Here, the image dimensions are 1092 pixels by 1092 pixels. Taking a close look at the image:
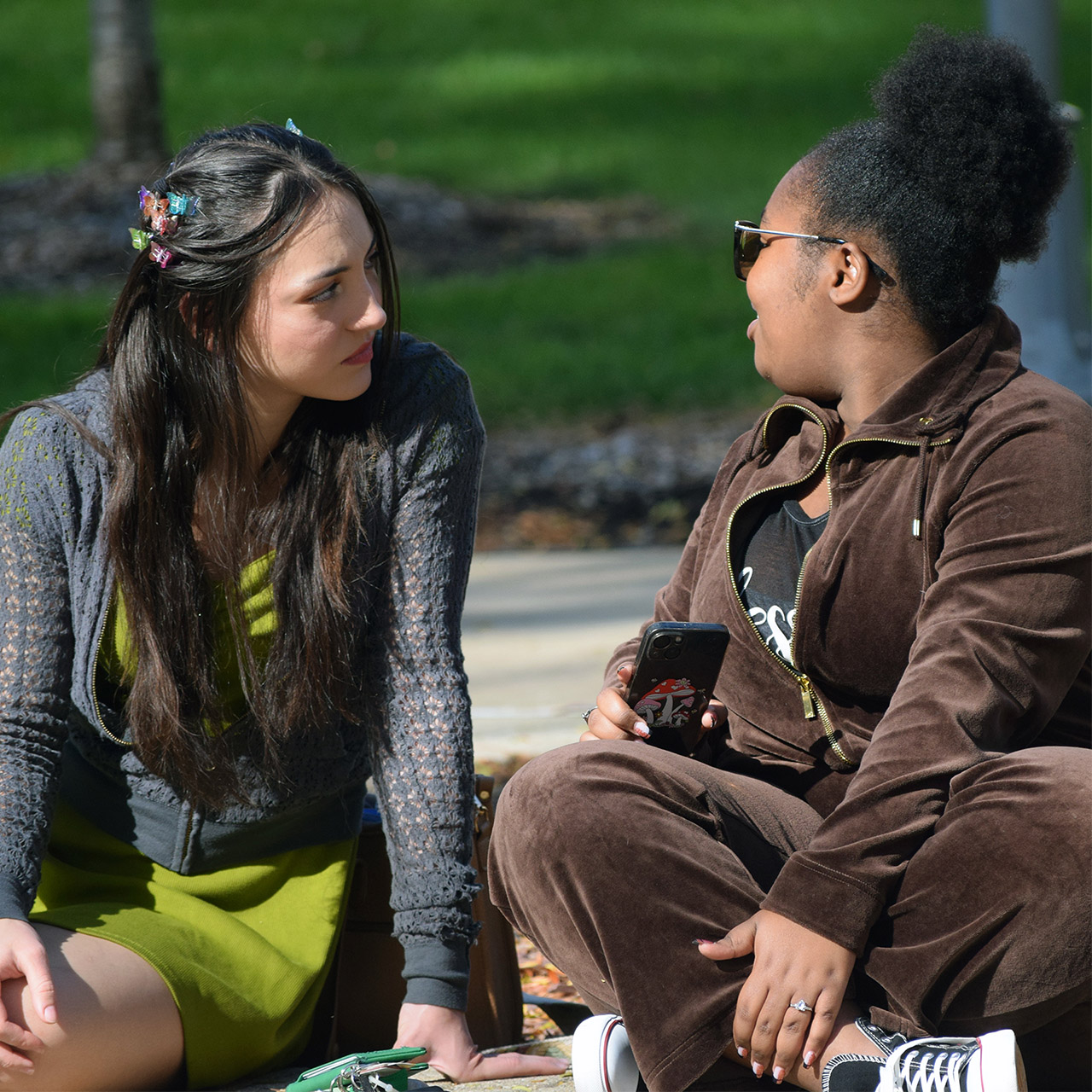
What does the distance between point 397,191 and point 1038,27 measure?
439 inches

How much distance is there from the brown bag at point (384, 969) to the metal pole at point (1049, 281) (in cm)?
555

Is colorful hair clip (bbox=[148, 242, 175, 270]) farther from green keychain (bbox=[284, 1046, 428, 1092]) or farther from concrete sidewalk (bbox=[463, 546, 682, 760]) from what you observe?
concrete sidewalk (bbox=[463, 546, 682, 760])

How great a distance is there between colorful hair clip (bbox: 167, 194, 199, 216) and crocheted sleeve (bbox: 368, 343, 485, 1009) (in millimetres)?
478

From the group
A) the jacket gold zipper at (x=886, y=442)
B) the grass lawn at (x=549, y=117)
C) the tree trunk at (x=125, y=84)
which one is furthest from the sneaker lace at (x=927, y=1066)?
the tree trunk at (x=125, y=84)

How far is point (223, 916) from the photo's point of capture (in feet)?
9.04

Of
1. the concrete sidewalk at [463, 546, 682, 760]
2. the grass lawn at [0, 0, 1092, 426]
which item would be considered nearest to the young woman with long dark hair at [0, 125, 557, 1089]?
the concrete sidewalk at [463, 546, 682, 760]

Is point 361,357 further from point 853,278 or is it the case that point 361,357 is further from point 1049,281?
point 1049,281

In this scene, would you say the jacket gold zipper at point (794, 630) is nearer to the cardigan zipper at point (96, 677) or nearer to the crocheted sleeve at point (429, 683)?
the crocheted sleeve at point (429, 683)

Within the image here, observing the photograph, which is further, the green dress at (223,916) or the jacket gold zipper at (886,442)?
the green dress at (223,916)

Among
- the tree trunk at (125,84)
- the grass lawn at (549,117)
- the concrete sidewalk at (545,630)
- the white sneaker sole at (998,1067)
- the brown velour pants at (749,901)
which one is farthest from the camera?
the tree trunk at (125,84)

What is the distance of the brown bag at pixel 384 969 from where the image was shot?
9.58 ft

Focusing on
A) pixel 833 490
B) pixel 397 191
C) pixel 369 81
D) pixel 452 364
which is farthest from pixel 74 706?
pixel 369 81

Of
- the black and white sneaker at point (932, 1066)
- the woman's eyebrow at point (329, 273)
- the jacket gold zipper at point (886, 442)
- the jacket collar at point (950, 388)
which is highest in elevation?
the woman's eyebrow at point (329, 273)

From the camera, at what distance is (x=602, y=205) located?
63.0 ft
